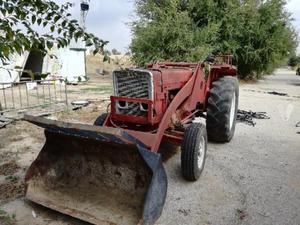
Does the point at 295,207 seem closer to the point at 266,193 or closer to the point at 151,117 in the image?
the point at 266,193

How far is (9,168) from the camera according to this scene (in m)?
4.04

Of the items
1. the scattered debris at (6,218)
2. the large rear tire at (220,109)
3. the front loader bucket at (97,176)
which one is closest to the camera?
the front loader bucket at (97,176)

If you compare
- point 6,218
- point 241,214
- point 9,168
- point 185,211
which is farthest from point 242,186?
point 9,168

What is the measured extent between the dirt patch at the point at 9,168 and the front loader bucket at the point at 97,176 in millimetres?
906

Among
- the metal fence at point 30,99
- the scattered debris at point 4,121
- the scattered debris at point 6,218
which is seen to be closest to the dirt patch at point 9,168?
the scattered debris at point 6,218

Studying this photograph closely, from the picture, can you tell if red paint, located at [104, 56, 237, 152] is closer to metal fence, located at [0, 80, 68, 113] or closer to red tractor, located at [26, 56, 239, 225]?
red tractor, located at [26, 56, 239, 225]

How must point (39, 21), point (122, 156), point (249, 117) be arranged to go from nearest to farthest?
point (39, 21)
point (122, 156)
point (249, 117)

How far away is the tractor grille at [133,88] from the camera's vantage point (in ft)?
11.1

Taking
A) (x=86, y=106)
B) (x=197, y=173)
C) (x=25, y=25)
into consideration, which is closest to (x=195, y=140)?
(x=197, y=173)

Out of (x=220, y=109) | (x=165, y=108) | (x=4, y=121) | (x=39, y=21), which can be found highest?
(x=39, y=21)

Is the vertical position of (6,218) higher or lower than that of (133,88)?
lower

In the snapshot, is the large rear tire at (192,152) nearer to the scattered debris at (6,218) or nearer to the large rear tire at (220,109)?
the large rear tire at (220,109)

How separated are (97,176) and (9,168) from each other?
156 centimetres

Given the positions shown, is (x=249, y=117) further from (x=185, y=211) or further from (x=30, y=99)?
(x=30, y=99)
